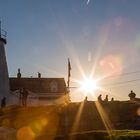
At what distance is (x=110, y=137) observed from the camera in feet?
78.3

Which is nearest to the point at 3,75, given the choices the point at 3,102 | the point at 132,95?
the point at 3,102

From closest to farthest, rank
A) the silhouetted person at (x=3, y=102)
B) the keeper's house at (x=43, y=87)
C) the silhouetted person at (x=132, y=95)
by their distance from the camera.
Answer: the silhouetted person at (x=132, y=95) → the silhouetted person at (x=3, y=102) → the keeper's house at (x=43, y=87)

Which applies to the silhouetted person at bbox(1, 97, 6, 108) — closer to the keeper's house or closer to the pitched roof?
the keeper's house

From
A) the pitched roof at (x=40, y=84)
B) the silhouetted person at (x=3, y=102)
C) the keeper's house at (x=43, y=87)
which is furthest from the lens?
the pitched roof at (x=40, y=84)

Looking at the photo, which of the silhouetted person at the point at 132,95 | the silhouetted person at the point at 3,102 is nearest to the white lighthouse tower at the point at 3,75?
the silhouetted person at the point at 3,102

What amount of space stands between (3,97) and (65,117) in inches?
771

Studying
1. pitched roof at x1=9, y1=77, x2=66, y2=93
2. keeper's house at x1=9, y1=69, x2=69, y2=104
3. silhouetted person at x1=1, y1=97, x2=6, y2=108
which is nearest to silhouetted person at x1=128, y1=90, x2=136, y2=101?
silhouetted person at x1=1, y1=97, x2=6, y2=108

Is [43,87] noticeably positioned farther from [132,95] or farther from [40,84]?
[132,95]

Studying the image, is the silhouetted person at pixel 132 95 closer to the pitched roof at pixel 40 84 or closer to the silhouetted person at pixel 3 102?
the silhouetted person at pixel 3 102

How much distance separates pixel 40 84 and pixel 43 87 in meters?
0.92

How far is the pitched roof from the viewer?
69.6 m

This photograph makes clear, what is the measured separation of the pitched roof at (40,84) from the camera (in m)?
69.6

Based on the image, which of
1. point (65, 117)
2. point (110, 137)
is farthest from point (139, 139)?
point (65, 117)

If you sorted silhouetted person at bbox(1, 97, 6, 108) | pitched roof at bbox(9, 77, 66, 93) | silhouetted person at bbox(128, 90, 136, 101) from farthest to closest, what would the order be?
pitched roof at bbox(9, 77, 66, 93) < silhouetted person at bbox(1, 97, 6, 108) < silhouetted person at bbox(128, 90, 136, 101)
